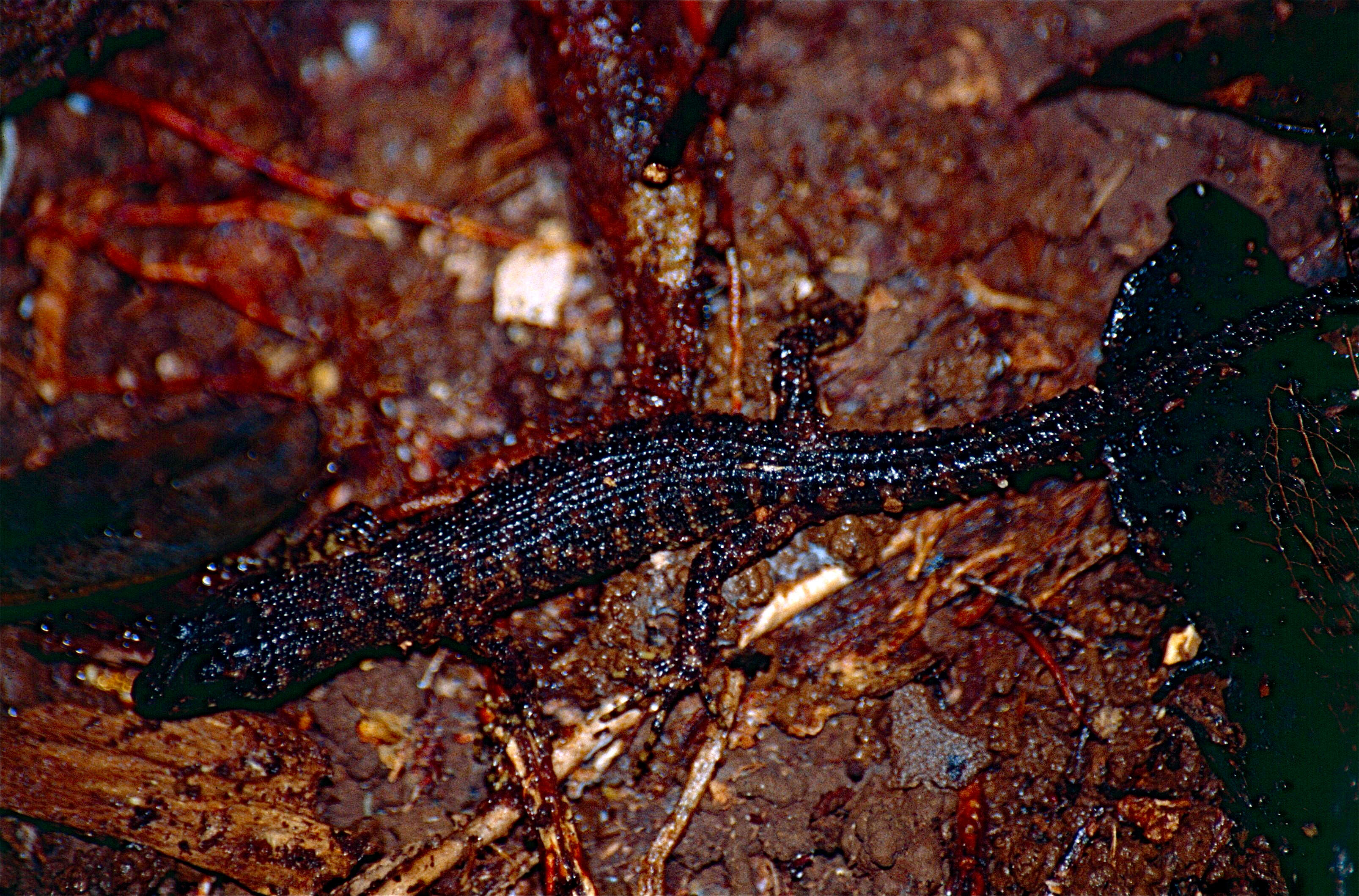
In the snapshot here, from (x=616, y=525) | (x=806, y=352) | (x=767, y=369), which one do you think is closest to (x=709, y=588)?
(x=616, y=525)

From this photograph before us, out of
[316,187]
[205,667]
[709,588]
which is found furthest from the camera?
[316,187]

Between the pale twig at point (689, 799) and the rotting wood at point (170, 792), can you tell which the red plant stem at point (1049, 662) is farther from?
the rotting wood at point (170, 792)

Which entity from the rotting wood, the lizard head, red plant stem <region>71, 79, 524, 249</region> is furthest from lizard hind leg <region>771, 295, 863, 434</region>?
the rotting wood

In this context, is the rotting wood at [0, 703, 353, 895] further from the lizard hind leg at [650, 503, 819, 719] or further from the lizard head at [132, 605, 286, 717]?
the lizard hind leg at [650, 503, 819, 719]

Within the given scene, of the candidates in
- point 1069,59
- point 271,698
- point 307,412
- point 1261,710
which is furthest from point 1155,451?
point 271,698

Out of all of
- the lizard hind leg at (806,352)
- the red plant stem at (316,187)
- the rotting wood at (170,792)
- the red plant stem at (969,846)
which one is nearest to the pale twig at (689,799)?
the red plant stem at (969,846)

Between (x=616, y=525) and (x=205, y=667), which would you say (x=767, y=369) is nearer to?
(x=616, y=525)
